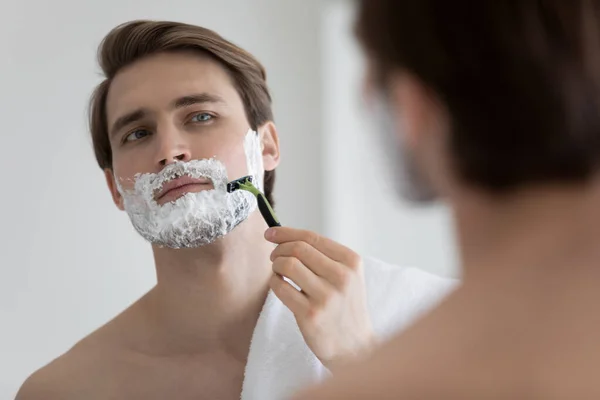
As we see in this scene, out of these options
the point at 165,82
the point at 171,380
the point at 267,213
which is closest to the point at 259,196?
the point at 267,213

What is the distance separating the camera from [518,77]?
40cm

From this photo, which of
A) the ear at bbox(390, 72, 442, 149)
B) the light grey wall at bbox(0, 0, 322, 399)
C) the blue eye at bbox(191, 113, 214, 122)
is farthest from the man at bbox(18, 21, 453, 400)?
the ear at bbox(390, 72, 442, 149)

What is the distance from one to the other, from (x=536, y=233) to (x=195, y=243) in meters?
0.77

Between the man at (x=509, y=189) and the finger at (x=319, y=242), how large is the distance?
0.58 metres

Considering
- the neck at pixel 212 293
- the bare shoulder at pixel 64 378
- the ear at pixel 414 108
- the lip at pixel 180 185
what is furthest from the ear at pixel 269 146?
the ear at pixel 414 108

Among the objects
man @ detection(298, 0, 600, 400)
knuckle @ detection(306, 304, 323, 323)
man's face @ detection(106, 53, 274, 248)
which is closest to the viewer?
man @ detection(298, 0, 600, 400)

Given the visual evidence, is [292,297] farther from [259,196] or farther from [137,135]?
[137,135]

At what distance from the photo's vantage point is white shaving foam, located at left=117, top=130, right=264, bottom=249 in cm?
109

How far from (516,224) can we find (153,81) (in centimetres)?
86

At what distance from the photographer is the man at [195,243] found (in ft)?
3.65

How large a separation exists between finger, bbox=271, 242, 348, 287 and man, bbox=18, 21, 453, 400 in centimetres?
2

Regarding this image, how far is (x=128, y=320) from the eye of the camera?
4.15 feet

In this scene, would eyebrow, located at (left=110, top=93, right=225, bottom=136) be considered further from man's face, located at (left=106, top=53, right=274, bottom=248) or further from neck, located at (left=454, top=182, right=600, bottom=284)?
neck, located at (left=454, top=182, right=600, bottom=284)

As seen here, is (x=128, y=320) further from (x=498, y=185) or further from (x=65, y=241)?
(x=498, y=185)
